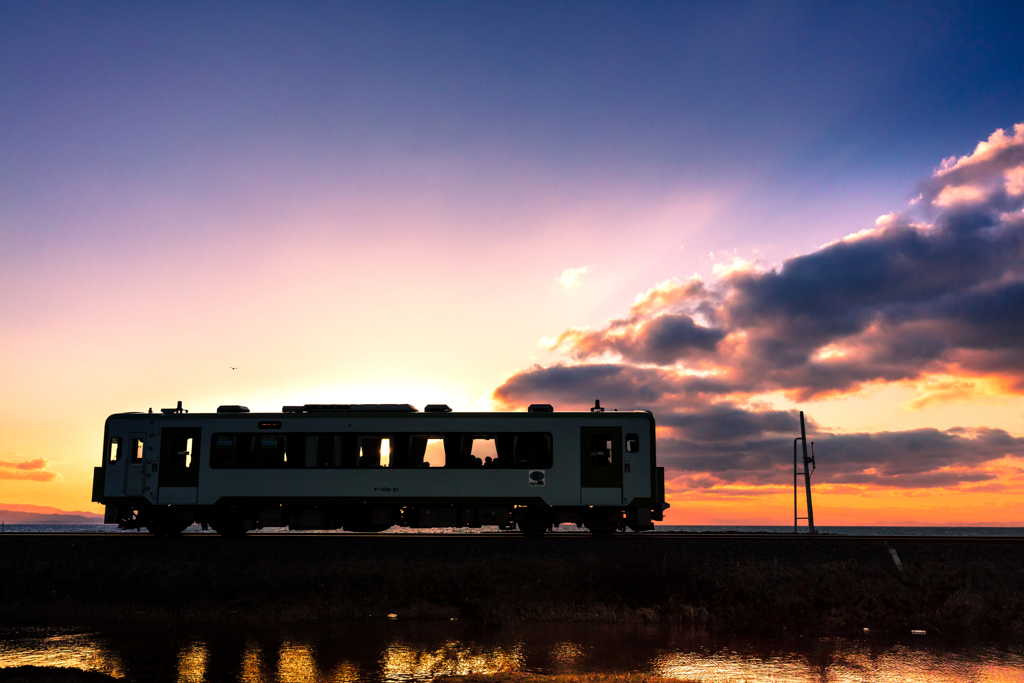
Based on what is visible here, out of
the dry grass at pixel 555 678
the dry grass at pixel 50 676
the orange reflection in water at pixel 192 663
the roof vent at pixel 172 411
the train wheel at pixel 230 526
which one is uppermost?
the roof vent at pixel 172 411

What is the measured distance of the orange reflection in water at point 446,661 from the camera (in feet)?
33.2

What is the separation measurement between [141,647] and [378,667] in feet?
13.8

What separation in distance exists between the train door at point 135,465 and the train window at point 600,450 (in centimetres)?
1348

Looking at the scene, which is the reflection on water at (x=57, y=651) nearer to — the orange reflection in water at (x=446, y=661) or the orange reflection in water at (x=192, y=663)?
the orange reflection in water at (x=192, y=663)

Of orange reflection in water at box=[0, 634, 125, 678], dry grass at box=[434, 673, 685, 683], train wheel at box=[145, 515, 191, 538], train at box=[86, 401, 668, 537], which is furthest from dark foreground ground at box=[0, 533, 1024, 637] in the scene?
train wheel at box=[145, 515, 191, 538]

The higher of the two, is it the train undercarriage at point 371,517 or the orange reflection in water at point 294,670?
the train undercarriage at point 371,517

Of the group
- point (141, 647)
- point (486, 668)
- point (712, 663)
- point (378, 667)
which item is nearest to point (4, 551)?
point (141, 647)

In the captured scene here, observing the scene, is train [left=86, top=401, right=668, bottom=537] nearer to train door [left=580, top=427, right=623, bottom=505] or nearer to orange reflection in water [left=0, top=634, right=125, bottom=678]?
train door [left=580, top=427, right=623, bottom=505]

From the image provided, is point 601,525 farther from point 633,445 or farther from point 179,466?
point 179,466

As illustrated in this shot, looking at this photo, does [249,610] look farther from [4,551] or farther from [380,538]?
[4,551]

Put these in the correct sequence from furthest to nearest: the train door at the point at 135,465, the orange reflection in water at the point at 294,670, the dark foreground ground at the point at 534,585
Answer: the train door at the point at 135,465 < the dark foreground ground at the point at 534,585 < the orange reflection in water at the point at 294,670

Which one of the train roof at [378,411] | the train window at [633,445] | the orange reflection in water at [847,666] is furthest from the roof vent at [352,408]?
the orange reflection in water at [847,666]

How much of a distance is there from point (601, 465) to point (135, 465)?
14012 millimetres

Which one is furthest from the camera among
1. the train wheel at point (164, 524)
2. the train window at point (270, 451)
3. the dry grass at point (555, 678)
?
the train wheel at point (164, 524)
